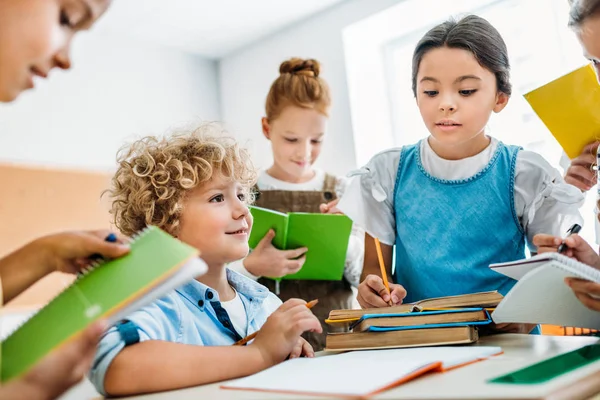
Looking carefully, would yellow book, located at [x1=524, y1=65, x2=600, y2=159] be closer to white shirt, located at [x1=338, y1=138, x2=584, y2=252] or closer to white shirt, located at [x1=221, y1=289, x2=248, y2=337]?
white shirt, located at [x1=338, y1=138, x2=584, y2=252]

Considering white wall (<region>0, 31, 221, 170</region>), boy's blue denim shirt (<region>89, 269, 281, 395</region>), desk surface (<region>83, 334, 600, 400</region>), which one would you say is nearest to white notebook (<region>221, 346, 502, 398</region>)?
desk surface (<region>83, 334, 600, 400</region>)

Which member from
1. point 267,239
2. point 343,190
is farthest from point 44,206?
point 267,239

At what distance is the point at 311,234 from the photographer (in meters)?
1.68

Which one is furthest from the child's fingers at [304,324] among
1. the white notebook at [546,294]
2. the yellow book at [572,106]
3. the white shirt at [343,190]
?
the white shirt at [343,190]

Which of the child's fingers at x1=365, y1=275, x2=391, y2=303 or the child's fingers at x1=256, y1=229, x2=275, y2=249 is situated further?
the child's fingers at x1=256, y1=229, x2=275, y2=249

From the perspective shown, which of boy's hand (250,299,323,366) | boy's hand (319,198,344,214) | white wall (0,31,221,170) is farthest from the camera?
white wall (0,31,221,170)

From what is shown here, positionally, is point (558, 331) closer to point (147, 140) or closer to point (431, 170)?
point (431, 170)

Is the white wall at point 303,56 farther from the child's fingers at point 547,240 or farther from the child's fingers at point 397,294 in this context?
the child's fingers at point 547,240

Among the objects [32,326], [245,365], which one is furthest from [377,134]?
[32,326]

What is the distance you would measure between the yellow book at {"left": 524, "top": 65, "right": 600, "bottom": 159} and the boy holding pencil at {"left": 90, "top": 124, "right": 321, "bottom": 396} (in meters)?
0.73

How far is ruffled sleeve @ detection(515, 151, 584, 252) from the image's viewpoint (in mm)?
1291

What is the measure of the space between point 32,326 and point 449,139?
972mm

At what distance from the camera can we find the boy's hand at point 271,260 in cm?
166

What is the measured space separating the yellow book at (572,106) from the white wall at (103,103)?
10.3ft
